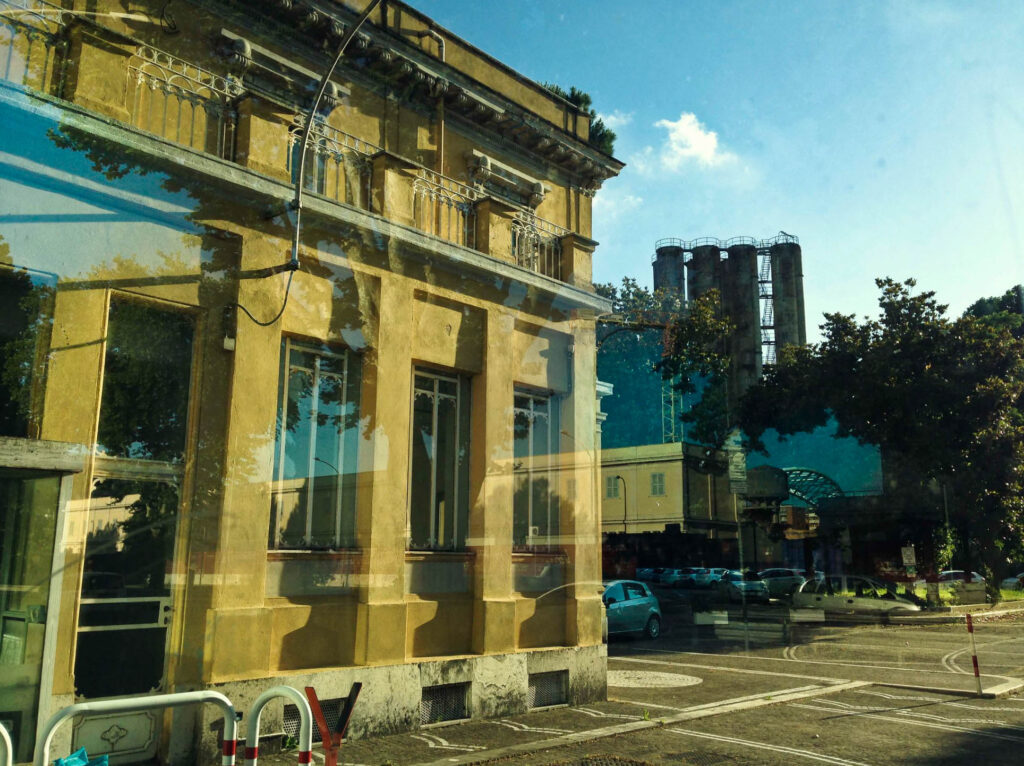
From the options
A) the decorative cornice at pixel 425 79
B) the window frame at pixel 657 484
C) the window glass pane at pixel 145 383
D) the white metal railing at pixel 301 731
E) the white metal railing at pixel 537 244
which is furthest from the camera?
the window frame at pixel 657 484

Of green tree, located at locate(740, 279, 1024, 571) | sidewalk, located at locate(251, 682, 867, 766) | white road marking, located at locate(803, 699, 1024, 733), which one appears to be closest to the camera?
sidewalk, located at locate(251, 682, 867, 766)

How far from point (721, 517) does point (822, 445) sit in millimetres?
7400

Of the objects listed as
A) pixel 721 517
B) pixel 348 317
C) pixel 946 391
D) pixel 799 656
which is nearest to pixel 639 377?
pixel 721 517

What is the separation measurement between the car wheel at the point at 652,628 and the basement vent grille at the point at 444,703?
13.1 metres

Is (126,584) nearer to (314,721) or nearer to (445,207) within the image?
(314,721)

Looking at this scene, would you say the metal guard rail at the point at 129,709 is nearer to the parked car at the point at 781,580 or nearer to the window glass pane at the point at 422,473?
the window glass pane at the point at 422,473

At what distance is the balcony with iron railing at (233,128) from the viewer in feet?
26.0

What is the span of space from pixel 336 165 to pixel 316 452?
143 inches

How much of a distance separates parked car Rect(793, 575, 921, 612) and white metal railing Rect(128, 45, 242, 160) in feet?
92.2

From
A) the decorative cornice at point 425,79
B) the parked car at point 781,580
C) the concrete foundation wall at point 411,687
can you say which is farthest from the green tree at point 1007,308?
the concrete foundation wall at point 411,687

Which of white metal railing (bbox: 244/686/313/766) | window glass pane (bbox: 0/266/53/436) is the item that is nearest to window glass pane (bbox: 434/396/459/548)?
window glass pane (bbox: 0/266/53/436)

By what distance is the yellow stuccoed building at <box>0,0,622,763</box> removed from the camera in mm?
7445

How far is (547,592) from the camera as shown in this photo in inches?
477

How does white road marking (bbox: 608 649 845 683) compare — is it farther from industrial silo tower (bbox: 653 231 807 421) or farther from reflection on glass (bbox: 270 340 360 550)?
industrial silo tower (bbox: 653 231 807 421)
